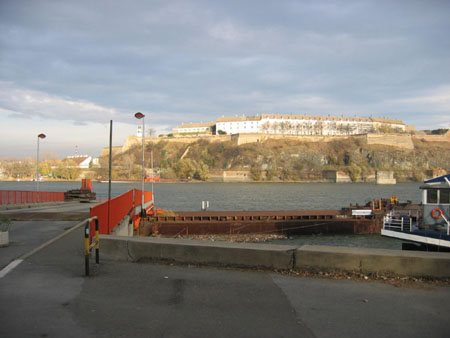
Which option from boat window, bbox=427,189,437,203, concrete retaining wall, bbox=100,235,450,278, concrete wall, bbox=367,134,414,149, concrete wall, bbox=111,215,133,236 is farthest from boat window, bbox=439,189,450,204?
concrete wall, bbox=367,134,414,149

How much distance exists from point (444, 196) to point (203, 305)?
1740cm

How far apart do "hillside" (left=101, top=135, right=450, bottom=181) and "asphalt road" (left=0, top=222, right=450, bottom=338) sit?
15387 cm

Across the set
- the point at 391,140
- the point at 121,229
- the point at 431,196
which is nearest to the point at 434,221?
the point at 431,196

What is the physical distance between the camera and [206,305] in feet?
19.5

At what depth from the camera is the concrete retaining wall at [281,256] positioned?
23.8 feet

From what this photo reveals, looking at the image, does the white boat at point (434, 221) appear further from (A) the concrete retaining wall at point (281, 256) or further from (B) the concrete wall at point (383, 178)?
(B) the concrete wall at point (383, 178)

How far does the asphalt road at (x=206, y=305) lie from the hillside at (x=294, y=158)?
505 ft

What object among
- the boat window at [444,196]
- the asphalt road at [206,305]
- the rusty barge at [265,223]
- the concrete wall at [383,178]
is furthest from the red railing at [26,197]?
the concrete wall at [383,178]

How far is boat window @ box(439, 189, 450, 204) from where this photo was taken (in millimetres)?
18984

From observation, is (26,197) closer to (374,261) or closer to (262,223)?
(262,223)

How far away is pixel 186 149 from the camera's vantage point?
611 ft

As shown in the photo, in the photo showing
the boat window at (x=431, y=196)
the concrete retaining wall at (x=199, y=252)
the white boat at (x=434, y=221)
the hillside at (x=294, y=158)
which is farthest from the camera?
the hillside at (x=294, y=158)

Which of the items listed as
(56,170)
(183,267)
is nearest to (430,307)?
(183,267)

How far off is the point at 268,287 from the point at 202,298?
1294mm
